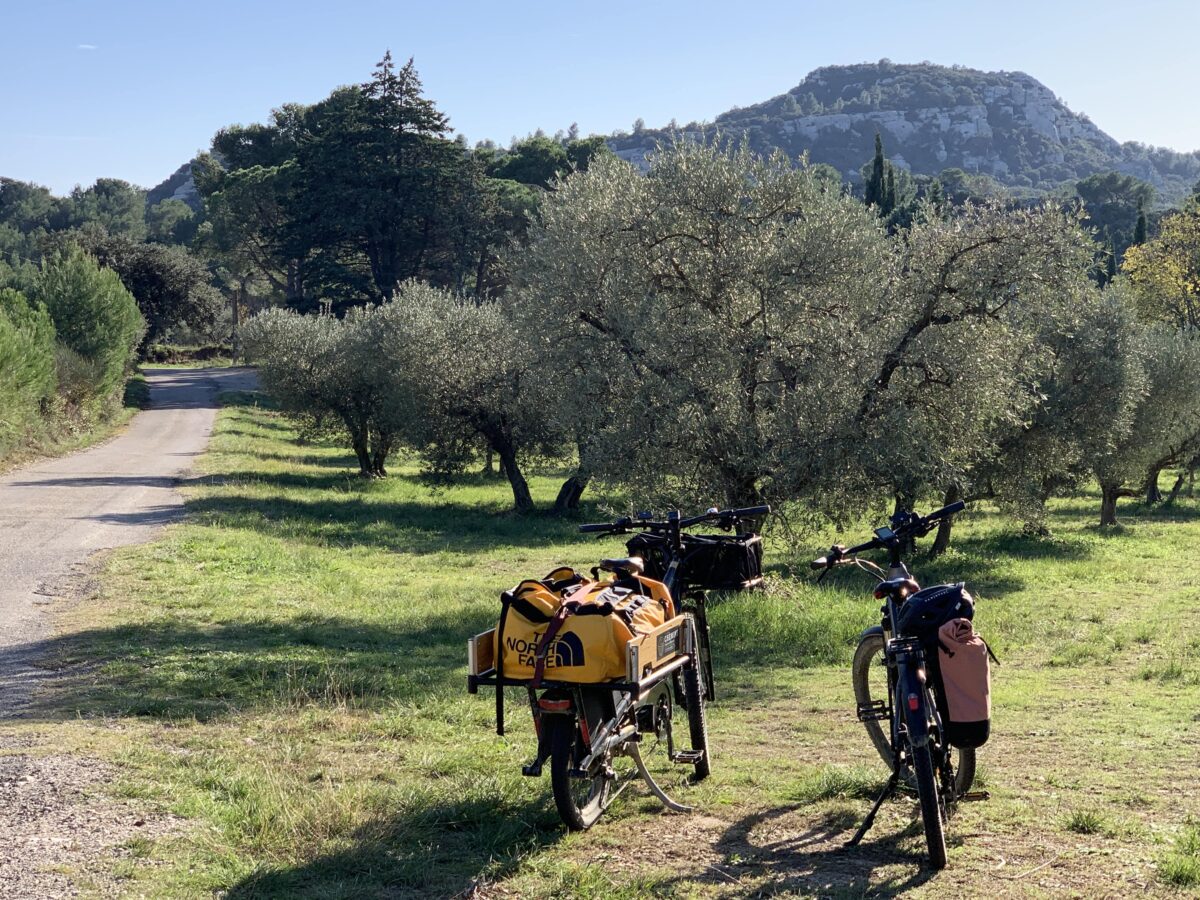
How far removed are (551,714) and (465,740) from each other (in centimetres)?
237

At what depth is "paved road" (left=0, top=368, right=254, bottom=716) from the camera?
436 inches

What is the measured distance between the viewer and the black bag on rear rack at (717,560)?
21.4 feet

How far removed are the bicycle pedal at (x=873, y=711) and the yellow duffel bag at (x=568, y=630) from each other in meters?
1.32

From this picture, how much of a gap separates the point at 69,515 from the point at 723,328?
13619 millimetres

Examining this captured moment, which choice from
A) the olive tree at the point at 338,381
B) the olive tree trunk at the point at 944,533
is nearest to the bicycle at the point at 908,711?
the olive tree trunk at the point at 944,533

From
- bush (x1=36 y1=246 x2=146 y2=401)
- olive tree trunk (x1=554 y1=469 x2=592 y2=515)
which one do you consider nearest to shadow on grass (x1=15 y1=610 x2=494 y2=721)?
olive tree trunk (x1=554 y1=469 x2=592 y2=515)

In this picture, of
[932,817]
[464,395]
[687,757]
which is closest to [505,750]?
[687,757]

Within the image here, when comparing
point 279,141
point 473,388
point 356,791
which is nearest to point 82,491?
point 473,388

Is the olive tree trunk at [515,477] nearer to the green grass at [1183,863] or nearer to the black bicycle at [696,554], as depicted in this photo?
the black bicycle at [696,554]

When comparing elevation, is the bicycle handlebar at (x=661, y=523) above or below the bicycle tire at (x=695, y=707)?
above

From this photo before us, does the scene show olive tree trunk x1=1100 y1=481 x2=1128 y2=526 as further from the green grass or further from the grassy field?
the green grass

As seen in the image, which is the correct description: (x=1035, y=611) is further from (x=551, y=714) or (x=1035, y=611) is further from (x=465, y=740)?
(x=551, y=714)

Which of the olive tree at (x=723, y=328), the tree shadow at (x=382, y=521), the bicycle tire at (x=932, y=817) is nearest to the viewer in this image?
the bicycle tire at (x=932, y=817)

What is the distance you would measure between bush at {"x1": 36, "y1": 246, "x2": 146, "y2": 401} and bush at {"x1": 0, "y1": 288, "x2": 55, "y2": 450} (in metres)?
4.69
